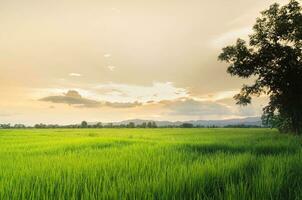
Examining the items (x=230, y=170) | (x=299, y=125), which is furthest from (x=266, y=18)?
(x=230, y=170)

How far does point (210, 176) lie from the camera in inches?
194

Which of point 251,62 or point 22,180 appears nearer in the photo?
point 22,180

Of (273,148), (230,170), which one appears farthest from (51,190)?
(273,148)

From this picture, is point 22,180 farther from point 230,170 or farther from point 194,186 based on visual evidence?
point 230,170

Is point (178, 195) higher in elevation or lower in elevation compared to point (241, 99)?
lower

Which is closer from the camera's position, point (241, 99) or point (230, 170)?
point (230, 170)

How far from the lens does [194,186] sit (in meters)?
4.23

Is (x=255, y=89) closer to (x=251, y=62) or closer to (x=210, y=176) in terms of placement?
(x=251, y=62)

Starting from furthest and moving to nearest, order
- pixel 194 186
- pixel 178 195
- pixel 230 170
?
pixel 230 170 → pixel 194 186 → pixel 178 195

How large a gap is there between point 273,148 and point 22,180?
9.15 meters

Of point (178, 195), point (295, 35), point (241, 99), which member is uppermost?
point (295, 35)

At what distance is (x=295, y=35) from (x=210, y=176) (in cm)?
2242

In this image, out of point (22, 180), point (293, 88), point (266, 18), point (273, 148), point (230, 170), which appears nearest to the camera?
point (22, 180)

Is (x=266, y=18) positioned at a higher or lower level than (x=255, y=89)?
higher
